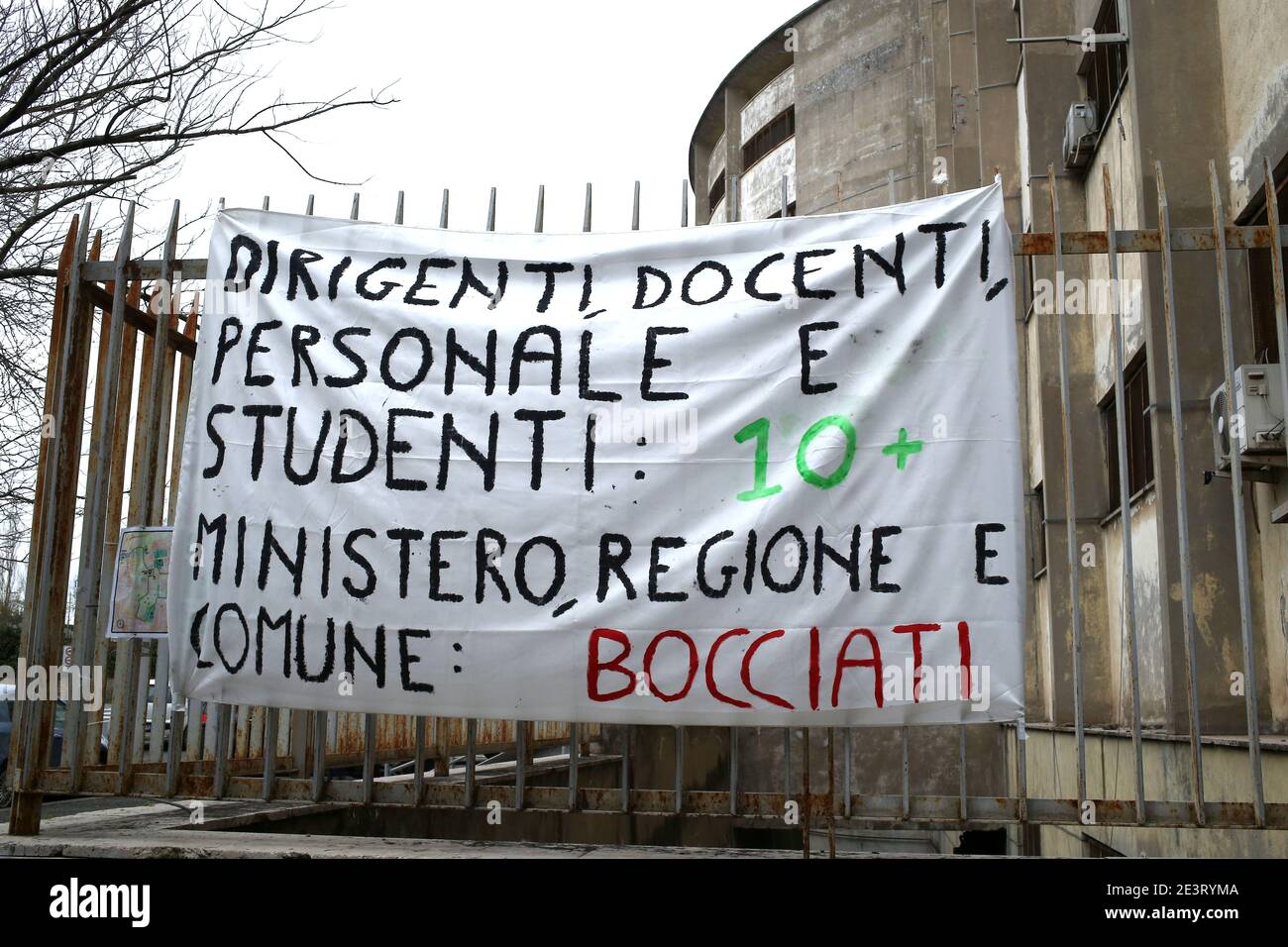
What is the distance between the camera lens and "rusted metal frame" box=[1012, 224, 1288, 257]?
4191 mm

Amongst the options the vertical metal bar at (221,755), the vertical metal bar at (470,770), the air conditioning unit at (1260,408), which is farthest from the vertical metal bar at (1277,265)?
the vertical metal bar at (221,755)

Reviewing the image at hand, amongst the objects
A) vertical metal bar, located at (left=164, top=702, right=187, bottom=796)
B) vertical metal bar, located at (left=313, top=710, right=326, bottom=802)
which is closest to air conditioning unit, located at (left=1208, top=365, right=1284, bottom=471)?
vertical metal bar, located at (left=313, top=710, right=326, bottom=802)

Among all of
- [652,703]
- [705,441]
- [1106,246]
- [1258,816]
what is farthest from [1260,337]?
[652,703]

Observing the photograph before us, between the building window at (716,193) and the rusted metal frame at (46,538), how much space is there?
927 inches

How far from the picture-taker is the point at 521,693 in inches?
169

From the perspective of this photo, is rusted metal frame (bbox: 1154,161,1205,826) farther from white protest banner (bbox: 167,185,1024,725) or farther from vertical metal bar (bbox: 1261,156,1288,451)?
white protest banner (bbox: 167,185,1024,725)

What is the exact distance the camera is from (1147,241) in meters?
4.29

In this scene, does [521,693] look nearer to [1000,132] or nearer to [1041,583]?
[1041,583]

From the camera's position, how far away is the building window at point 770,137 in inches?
932

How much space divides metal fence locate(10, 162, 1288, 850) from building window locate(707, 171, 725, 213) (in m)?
23.2

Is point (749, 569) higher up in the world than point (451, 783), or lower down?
higher up

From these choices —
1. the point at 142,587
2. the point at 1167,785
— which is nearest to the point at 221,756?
the point at 142,587

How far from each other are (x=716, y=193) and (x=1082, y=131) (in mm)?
18614
